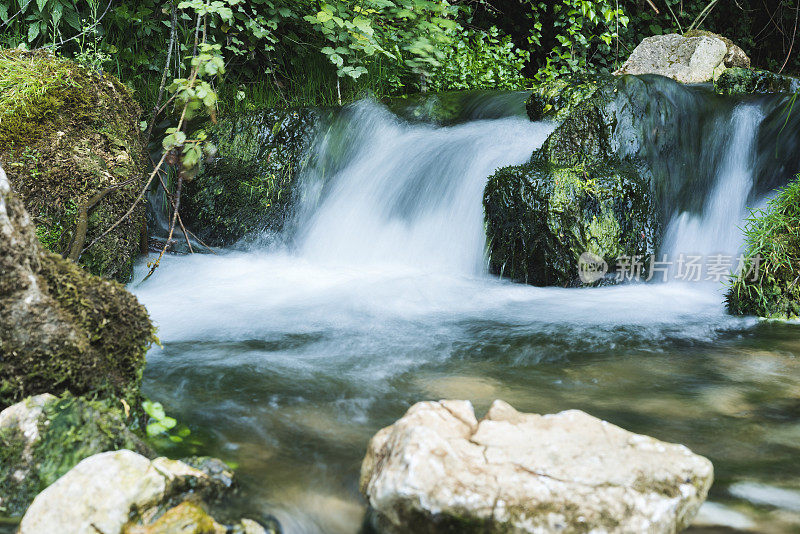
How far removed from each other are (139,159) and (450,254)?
2.38 metres

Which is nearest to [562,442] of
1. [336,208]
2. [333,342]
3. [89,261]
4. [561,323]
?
[333,342]

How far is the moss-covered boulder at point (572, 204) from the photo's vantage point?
177 inches

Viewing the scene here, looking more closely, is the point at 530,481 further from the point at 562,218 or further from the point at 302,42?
the point at 302,42

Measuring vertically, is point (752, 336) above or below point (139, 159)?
below

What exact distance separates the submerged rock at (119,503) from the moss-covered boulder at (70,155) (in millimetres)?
2365

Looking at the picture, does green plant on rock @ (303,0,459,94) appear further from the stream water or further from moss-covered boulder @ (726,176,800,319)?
moss-covered boulder @ (726,176,800,319)

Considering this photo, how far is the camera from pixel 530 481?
158 centimetres

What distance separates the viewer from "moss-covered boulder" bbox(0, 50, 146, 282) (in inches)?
150

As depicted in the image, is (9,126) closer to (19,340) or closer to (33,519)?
(19,340)

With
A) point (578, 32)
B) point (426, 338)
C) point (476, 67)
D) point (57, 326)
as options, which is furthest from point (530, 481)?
point (578, 32)

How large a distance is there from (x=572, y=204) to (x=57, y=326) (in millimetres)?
3427

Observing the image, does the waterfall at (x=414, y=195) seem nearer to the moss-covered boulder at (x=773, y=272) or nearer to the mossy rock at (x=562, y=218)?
the mossy rock at (x=562, y=218)

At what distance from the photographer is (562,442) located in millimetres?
1733

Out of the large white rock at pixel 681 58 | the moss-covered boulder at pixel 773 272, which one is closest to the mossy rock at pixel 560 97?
the moss-covered boulder at pixel 773 272
